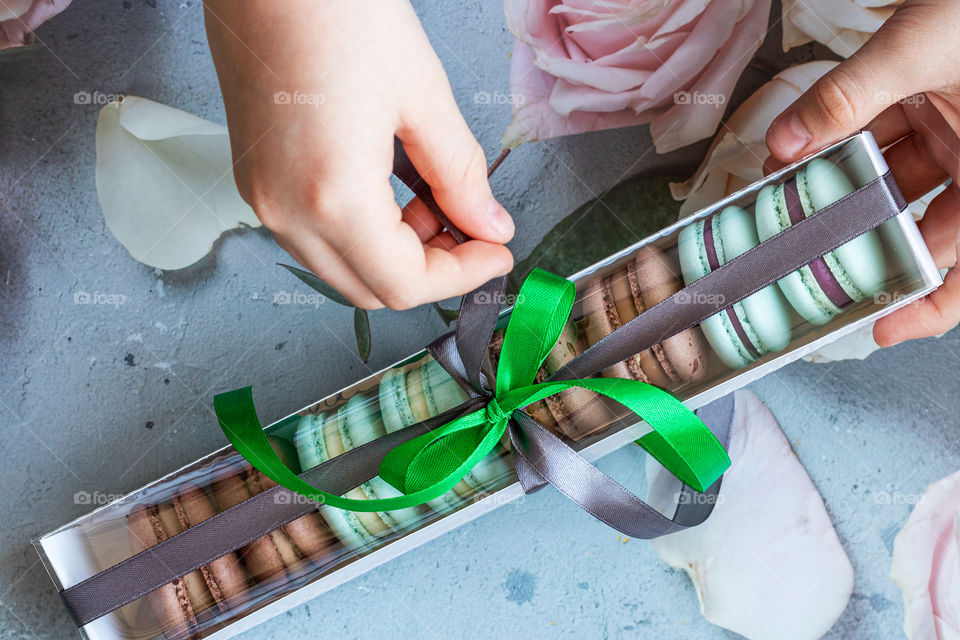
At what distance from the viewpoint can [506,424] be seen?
0.53 meters

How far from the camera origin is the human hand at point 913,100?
532 millimetres

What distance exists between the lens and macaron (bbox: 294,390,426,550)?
0.56 metres

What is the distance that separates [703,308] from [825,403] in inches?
10.8

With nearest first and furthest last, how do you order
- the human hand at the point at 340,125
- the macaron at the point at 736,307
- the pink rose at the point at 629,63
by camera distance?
the human hand at the point at 340,125, the macaron at the point at 736,307, the pink rose at the point at 629,63

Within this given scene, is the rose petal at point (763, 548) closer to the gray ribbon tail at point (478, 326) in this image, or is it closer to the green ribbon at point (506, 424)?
the green ribbon at point (506, 424)

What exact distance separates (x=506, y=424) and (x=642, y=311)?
0.44ft

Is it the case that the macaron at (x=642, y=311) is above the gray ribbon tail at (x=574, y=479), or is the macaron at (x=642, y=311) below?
above

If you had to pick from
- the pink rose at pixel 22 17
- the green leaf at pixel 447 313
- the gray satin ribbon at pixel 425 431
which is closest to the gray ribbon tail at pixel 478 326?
the gray satin ribbon at pixel 425 431

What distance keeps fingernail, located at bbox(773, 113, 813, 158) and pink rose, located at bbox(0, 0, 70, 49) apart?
0.68 m

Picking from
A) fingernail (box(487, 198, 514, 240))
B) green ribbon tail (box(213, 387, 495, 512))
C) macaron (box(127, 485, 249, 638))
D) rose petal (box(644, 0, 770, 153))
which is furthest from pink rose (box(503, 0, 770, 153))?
macaron (box(127, 485, 249, 638))

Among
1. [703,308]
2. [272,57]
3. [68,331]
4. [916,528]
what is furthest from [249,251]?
[916,528]

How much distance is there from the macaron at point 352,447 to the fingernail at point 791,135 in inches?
14.0

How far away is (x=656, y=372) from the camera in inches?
21.1

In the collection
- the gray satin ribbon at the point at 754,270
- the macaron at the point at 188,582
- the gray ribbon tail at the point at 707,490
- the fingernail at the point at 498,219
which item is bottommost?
the gray ribbon tail at the point at 707,490
